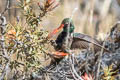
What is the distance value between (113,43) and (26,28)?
147cm

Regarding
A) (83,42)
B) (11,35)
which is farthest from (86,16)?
(11,35)

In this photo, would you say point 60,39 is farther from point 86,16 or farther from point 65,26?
point 86,16

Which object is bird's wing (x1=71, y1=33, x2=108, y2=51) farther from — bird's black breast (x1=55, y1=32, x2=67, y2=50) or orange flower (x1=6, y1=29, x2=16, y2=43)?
orange flower (x1=6, y1=29, x2=16, y2=43)

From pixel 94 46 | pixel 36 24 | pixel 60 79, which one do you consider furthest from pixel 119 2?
pixel 36 24

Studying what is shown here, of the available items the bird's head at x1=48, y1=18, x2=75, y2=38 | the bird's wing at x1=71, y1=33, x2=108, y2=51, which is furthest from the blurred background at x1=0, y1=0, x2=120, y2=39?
the bird's wing at x1=71, y1=33, x2=108, y2=51

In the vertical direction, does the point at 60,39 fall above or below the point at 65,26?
below

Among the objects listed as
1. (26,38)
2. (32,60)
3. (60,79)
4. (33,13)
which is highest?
(33,13)

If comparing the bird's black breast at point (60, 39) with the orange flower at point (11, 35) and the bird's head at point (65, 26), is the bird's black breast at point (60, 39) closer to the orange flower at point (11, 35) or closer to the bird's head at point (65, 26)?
the bird's head at point (65, 26)

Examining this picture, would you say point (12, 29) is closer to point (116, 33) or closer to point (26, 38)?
point (26, 38)

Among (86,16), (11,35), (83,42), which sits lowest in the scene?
(83,42)

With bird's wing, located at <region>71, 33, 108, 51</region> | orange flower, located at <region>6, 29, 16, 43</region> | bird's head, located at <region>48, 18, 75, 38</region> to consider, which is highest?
bird's head, located at <region>48, 18, 75, 38</region>

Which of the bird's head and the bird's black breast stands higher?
the bird's head

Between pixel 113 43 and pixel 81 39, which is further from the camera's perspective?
pixel 113 43

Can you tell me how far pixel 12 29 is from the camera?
183 cm
